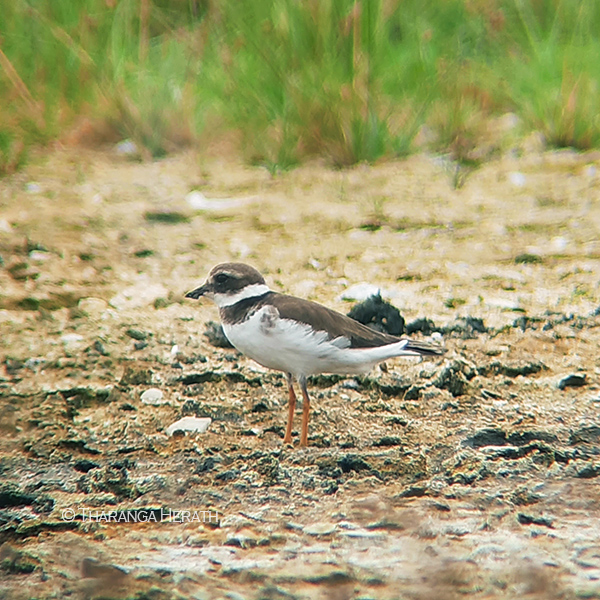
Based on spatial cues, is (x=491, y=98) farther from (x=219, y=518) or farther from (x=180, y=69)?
(x=219, y=518)

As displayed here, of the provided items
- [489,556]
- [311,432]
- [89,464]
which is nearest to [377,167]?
[311,432]

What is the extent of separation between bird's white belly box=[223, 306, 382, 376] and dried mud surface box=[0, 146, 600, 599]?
1.03ft

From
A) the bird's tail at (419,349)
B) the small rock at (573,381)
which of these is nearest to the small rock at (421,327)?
the small rock at (573,381)

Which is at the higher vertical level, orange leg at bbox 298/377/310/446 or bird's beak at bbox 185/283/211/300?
bird's beak at bbox 185/283/211/300

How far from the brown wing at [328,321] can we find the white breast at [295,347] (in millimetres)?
29

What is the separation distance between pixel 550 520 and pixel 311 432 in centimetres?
109

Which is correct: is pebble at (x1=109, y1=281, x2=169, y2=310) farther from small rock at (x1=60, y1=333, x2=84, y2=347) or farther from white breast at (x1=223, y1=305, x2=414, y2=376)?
white breast at (x1=223, y1=305, x2=414, y2=376)

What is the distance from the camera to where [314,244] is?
18.6ft

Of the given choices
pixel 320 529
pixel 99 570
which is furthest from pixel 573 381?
pixel 99 570

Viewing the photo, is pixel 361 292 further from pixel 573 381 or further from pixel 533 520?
pixel 533 520

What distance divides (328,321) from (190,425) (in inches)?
27.3

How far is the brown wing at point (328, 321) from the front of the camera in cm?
336

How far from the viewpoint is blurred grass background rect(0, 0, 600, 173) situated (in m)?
6.63

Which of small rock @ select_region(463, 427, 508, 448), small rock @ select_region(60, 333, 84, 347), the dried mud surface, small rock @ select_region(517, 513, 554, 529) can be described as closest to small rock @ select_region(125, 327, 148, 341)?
the dried mud surface
